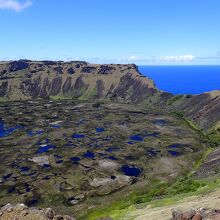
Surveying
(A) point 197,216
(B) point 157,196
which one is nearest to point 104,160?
(B) point 157,196

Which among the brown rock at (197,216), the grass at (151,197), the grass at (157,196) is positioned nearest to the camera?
the brown rock at (197,216)

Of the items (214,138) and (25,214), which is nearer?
(25,214)

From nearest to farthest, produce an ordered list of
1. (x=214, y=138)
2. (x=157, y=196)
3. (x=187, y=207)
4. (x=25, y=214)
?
(x=25, y=214), (x=187, y=207), (x=157, y=196), (x=214, y=138)

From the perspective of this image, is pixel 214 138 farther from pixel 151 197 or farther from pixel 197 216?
pixel 197 216

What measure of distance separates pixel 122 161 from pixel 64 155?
20.0 m

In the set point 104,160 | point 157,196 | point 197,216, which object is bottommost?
point 104,160

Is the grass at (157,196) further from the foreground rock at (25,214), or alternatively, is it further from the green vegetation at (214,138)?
the green vegetation at (214,138)

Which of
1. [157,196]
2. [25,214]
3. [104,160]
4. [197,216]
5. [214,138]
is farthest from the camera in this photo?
[214,138]

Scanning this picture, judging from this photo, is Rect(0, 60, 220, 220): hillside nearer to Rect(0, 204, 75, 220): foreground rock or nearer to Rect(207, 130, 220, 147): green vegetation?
Rect(207, 130, 220, 147): green vegetation

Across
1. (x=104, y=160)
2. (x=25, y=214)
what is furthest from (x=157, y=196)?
(x=25, y=214)

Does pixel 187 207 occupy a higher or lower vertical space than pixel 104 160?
higher

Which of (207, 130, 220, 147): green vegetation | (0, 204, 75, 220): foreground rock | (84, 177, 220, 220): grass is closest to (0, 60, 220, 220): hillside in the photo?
(84, 177, 220, 220): grass

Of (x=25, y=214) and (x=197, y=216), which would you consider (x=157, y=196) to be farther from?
(x=197, y=216)

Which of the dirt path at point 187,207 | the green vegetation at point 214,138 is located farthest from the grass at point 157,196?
the green vegetation at point 214,138
